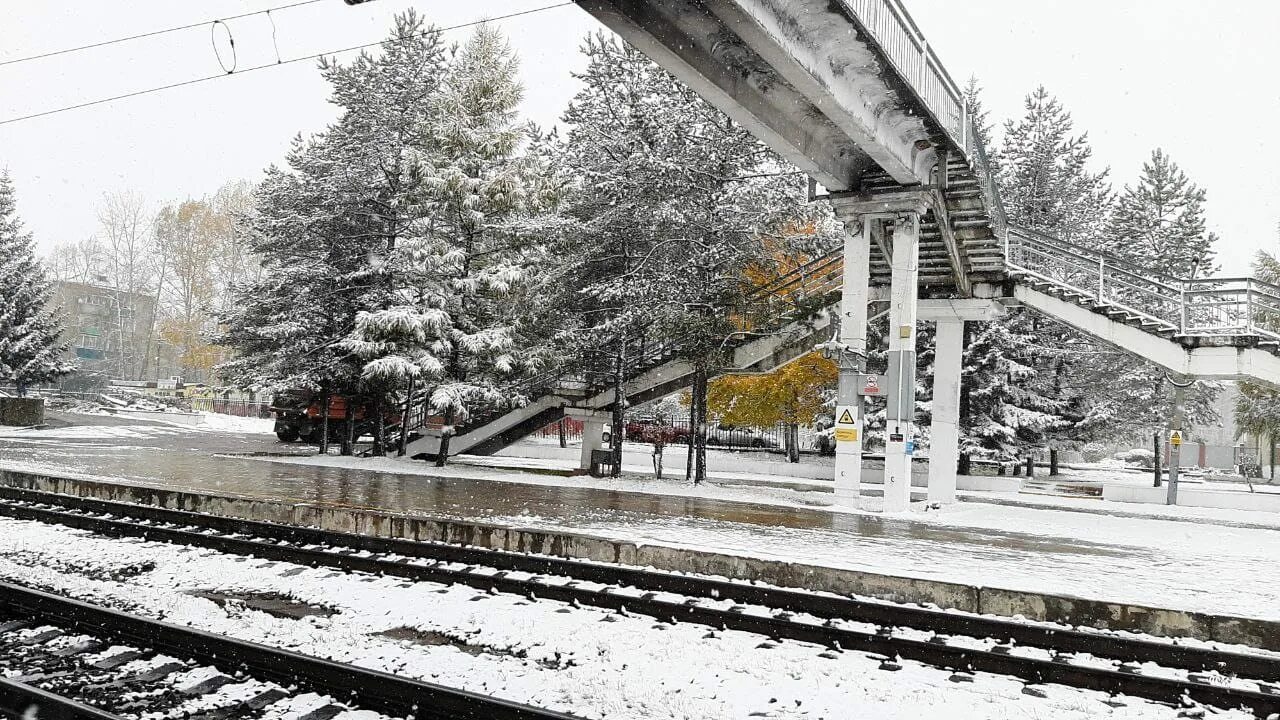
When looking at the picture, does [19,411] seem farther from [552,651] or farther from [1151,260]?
[1151,260]

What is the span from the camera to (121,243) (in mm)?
63062

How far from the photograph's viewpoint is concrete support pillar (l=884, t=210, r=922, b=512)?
15.5 meters

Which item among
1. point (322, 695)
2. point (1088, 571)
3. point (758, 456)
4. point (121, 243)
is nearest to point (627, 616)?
point (322, 695)

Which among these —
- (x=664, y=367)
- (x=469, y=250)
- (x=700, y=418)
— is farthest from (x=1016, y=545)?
(x=469, y=250)

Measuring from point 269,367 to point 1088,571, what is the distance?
20965 mm

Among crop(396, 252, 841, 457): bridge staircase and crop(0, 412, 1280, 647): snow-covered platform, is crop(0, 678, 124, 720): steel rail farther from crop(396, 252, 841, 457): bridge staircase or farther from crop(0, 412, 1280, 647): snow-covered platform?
crop(396, 252, 841, 457): bridge staircase

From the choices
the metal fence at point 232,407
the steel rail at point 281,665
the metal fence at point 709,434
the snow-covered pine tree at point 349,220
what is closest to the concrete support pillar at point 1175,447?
the metal fence at point 709,434

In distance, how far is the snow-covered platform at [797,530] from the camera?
8016 mm

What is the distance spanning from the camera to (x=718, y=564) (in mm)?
9109

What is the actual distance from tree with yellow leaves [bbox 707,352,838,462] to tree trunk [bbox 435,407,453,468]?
791 centimetres

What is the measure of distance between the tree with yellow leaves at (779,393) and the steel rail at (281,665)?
19.3 metres

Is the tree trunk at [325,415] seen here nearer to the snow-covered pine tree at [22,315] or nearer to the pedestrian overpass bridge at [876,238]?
the pedestrian overpass bridge at [876,238]

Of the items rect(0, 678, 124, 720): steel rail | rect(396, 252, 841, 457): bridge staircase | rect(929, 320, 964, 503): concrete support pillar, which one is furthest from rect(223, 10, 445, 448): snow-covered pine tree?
rect(0, 678, 124, 720): steel rail

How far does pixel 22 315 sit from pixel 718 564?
35.5 meters
